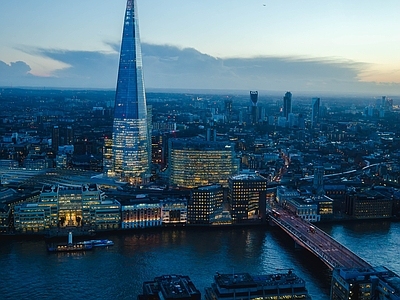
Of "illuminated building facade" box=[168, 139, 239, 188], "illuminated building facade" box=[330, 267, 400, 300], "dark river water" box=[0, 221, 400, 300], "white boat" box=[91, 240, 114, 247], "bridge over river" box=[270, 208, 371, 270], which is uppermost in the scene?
"illuminated building facade" box=[168, 139, 239, 188]

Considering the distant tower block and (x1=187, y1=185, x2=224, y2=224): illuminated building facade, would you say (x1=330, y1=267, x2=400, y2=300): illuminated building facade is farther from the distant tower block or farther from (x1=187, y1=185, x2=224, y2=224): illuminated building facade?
the distant tower block

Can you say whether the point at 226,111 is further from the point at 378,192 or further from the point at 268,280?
the point at 268,280

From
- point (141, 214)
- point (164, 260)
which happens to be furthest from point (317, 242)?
point (141, 214)

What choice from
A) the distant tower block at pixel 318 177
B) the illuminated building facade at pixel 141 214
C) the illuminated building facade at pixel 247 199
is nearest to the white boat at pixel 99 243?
the illuminated building facade at pixel 141 214

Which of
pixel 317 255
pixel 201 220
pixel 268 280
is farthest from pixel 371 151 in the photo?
pixel 268 280

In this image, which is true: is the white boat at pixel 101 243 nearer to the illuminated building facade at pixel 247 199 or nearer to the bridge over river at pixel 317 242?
the illuminated building facade at pixel 247 199

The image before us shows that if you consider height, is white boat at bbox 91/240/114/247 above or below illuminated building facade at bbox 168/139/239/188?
below

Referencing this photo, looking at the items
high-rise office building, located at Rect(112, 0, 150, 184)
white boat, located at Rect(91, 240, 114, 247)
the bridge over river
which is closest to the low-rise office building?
white boat, located at Rect(91, 240, 114, 247)
